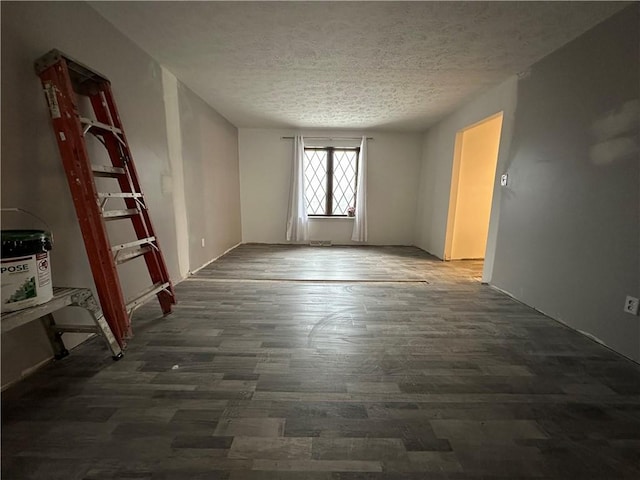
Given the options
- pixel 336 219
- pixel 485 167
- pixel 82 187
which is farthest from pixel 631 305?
pixel 336 219

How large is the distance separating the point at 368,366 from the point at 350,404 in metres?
0.32

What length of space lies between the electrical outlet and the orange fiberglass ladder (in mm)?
3143

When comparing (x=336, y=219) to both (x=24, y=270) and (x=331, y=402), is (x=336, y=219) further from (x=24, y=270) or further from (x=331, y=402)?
(x=24, y=270)

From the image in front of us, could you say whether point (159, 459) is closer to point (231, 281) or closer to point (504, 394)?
point (504, 394)

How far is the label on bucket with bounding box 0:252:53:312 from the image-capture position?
1.09m

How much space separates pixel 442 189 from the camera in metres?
4.31

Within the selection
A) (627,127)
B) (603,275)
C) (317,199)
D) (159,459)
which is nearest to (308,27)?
(627,127)

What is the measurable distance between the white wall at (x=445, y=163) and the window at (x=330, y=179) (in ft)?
4.54

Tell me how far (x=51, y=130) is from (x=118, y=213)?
0.55 metres

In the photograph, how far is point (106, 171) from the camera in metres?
1.69

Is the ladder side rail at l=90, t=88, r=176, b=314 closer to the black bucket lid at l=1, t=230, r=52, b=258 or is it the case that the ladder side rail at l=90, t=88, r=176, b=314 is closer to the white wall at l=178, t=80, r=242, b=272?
the black bucket lid at l=1, t=230, r=52, b=258

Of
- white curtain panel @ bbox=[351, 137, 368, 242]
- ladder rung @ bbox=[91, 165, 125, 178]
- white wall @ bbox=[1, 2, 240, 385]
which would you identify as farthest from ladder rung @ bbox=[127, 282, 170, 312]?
white curtain panel @ bbox=[351, 137, 368, 242]

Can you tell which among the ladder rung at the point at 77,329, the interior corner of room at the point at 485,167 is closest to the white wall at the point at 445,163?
the interior corner of room at the point at 485,167

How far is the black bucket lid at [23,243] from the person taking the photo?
110 centimetres
